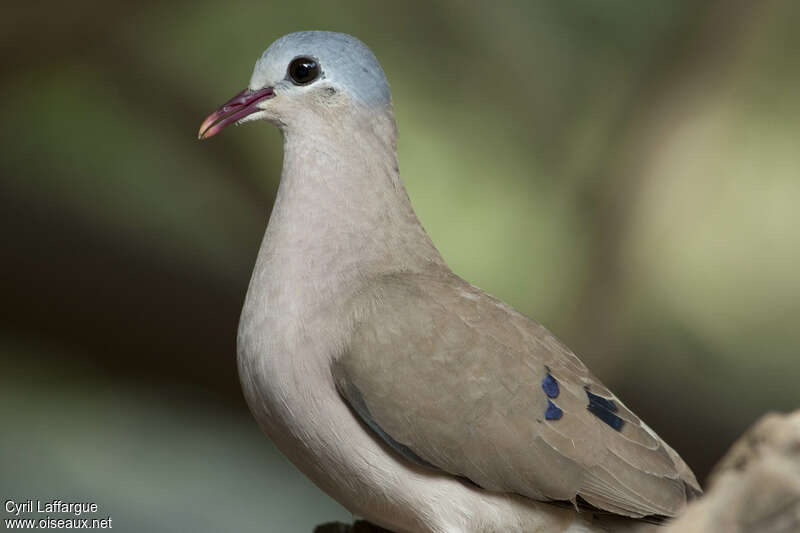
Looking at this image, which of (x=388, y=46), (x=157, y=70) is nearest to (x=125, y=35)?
(x=157, y=70)

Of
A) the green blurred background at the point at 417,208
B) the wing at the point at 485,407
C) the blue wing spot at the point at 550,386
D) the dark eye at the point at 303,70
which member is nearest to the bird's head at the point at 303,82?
the dark eye at the point at 303,70

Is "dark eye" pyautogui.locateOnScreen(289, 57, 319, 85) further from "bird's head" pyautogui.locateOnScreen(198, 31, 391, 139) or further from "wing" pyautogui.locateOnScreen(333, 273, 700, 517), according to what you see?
"wing" pyautogui.locateOnScreen(333, 273, 700, 517)

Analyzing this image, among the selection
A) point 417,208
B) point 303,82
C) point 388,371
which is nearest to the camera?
point 388,371

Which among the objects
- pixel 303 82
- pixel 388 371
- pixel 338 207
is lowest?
pixel 388 371

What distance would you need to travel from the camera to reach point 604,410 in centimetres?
129

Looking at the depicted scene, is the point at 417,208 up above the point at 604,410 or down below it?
above

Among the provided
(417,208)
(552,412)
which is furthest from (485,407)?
(417,208)

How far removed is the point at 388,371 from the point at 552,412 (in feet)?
0.74

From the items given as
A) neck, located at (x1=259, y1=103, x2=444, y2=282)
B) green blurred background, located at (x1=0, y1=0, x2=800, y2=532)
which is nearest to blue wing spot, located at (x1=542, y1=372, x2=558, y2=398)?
neck, located at (x1=259, y1=103, x2=444, y2=282)

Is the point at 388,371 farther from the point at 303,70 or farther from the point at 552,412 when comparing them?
the point at 303,70

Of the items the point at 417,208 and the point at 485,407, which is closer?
the point at 485,407

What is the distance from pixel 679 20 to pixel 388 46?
807mm

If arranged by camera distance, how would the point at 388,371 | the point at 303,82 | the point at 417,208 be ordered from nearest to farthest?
the point at 388,371 → the point at 303,82 → the point at 417,208

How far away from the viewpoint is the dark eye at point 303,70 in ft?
4.25
